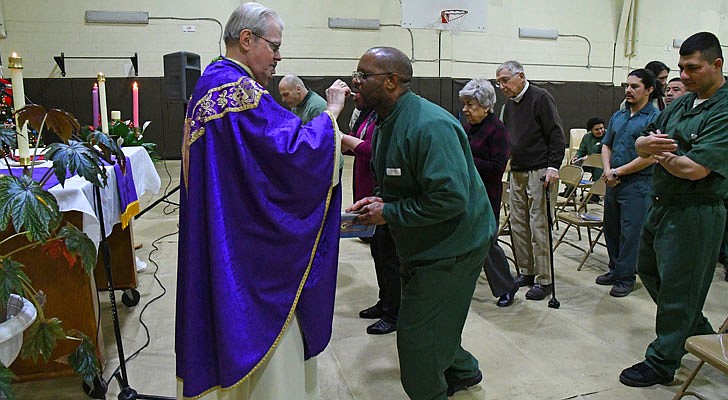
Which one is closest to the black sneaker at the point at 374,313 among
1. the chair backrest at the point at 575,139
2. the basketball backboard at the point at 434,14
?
the chair backrest at the point at 575,139

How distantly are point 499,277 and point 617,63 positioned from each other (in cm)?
1102

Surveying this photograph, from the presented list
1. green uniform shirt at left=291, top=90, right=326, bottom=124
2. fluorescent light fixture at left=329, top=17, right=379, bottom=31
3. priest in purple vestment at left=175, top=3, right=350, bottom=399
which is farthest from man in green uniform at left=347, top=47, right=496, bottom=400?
fluorescent light fixture at left=329, top=17, right=379, bottom=31

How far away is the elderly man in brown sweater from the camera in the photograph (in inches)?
139

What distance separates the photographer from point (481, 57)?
1162 cm

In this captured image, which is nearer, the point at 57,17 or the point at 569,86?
the point at 57,17

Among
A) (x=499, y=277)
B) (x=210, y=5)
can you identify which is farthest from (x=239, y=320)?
(x=210, y=5)

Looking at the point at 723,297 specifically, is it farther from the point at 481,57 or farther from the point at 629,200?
the point at 481,57

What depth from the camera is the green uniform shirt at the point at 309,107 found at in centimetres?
379

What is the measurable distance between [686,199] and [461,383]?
1.30 meters

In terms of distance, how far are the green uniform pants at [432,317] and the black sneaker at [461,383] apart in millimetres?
445

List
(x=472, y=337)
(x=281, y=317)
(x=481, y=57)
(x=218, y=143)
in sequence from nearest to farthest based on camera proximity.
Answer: (x=218, y=143), (x=281, y=317), (x=472, y=337), (x=481, y=57)

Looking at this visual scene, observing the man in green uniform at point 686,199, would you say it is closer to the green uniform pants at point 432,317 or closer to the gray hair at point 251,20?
the green uniform pants at point 432,317

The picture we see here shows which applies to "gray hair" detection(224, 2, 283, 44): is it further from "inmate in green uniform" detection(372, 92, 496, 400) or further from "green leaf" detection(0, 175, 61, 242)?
"green leaf" detection(0, 175, 61, 242)

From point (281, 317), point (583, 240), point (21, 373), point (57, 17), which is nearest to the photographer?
point (281, 317)
